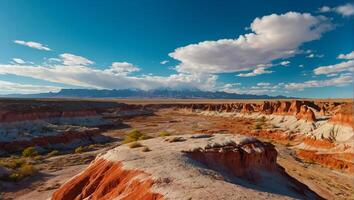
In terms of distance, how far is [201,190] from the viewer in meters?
10.9

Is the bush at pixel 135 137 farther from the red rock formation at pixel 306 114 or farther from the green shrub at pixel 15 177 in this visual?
the red rock formation at pixel 306 114

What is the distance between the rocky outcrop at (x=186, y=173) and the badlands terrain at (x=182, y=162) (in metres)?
0.04

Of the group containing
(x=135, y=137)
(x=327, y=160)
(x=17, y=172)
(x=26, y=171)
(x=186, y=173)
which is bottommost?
(x=17, y=172)

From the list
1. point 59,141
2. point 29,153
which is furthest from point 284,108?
point 29,153

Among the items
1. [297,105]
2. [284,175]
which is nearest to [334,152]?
[284,175]

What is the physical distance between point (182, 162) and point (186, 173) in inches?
66.2

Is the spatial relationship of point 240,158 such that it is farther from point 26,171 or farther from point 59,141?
point 59,141

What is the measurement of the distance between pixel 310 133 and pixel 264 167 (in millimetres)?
38792

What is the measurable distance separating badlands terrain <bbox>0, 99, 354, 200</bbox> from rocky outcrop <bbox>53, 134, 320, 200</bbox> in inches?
1.7

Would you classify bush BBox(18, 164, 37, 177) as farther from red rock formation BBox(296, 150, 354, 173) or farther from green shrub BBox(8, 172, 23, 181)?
red rock formation BBox(296, 150, 354, 173)

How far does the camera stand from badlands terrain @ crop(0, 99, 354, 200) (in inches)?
498

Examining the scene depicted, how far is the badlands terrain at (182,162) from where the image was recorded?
12.6m

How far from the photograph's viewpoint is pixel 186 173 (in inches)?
512

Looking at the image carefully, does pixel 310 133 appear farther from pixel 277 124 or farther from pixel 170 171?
pixel 170 171
